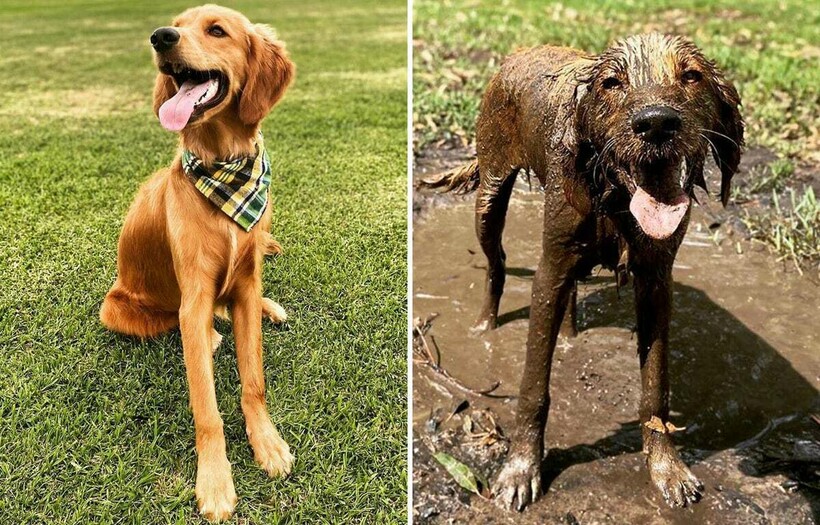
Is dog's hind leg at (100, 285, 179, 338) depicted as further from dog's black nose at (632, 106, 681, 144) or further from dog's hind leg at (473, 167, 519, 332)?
dog's black nose at (632, 106, 681, 144)

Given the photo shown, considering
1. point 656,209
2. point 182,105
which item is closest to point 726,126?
point 656,209

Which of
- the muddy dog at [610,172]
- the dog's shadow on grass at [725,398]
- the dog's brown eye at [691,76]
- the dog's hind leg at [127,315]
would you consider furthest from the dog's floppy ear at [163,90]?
the dog's shadow on grass at [725,398]

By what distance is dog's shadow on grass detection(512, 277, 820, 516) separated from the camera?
3256mm

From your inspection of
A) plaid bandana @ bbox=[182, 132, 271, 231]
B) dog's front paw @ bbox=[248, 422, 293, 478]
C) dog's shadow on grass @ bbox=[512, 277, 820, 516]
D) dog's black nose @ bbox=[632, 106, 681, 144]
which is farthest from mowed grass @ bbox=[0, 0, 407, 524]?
dog's black nose @ bbox=[632, 106, 681, 144]

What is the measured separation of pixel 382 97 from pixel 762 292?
9.65ft

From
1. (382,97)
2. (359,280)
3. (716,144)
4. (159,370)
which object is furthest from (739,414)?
(382,97)

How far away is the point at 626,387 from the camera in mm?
3674

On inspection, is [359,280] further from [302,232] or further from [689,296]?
[689,296]

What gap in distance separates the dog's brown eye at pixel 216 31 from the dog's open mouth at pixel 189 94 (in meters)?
0.12

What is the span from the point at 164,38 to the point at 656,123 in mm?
1396

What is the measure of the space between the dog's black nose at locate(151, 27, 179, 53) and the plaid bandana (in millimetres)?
384

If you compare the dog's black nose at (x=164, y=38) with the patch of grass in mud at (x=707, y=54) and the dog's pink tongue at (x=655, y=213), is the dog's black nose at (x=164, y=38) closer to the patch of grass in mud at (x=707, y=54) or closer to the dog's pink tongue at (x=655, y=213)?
the dog's pink tongue at (x=655, y=213)

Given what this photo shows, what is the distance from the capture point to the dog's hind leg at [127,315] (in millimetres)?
2898

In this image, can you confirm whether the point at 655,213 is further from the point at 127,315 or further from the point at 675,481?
the point at 127,315
